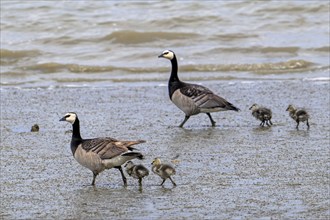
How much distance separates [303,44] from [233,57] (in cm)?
219

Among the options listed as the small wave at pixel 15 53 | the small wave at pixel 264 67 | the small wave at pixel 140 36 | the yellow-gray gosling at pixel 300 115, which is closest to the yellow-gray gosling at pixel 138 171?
the yellow-gray gosling at pixel 300 115

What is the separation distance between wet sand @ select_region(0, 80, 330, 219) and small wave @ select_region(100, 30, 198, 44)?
566 cm

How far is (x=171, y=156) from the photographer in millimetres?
11930

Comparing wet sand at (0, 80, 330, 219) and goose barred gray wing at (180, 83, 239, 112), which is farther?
goose barred gray wing at (180, 83, 239, 112)

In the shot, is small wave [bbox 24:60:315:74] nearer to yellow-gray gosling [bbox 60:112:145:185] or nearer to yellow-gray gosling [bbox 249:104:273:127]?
yellow-gray gosling [bbox 249:104:273:127]

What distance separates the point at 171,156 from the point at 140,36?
12.5 m

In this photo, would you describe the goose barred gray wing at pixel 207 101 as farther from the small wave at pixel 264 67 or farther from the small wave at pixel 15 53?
the small wave at pixel 15 53

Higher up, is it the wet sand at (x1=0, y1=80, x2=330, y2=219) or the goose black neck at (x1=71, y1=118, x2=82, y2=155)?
the goose black neck at (x1=71, y1=118, x2=82, y2=155)

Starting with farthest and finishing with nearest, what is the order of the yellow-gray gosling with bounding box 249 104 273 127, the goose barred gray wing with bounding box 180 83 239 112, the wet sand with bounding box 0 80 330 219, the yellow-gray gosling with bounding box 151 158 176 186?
1. the goose barred gray wing with bounding box 180 83 239 112
2. the yellow-gray gosling with bounding box 249 104 273 127
3. the yellow-gray gosling with bounding box 151 158 176 186
4. the wet sand with bounding box 0 80 330 219

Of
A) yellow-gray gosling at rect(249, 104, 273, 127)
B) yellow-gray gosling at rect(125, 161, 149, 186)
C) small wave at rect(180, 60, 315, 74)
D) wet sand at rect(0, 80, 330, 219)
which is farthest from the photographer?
small wave at rect(180, 60, 315, 74)

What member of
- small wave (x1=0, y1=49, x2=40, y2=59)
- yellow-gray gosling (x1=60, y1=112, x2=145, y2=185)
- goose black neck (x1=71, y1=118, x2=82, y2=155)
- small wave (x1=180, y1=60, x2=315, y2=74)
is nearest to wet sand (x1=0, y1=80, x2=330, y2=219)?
yellow-gray gosling (x1=60, y1=112, x2=145, y2=185)

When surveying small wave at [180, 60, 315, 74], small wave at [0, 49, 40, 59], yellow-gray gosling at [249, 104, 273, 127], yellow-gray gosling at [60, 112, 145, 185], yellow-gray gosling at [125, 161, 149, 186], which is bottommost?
small wave at [180, 60, 315, 74]

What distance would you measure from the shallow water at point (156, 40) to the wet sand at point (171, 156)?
191cm

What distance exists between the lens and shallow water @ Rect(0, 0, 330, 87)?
66.1 feet
